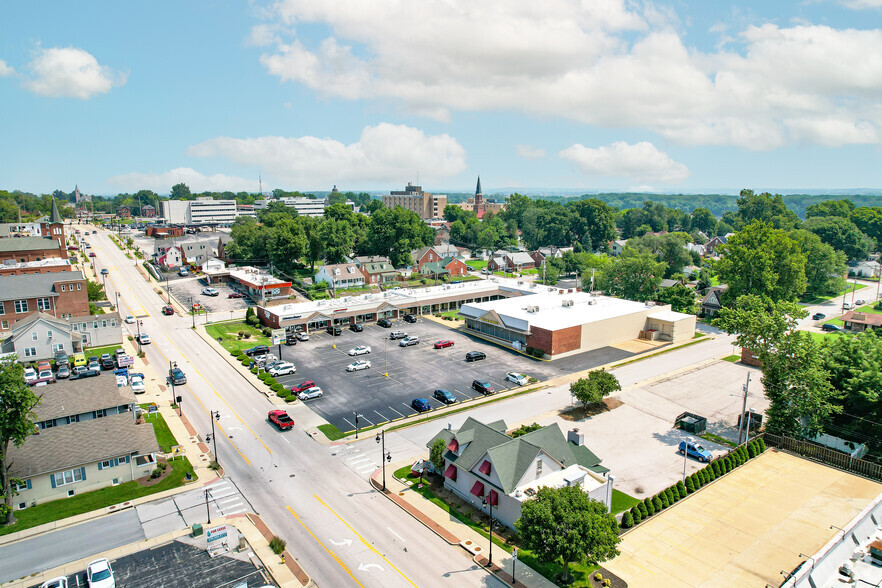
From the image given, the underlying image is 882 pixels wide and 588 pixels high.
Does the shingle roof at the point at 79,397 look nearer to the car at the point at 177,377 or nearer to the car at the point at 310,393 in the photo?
the car at the point at 177,377

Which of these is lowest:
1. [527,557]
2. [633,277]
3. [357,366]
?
[527,557]

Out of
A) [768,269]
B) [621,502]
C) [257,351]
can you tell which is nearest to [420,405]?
[621,502]

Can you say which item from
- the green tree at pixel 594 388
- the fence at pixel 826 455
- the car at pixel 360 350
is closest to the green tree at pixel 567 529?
the green tree at pixel 594 388

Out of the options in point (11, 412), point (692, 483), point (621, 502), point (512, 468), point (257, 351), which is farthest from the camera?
point (257, 351)

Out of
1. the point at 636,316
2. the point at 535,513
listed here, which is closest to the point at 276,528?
the point at 535,513

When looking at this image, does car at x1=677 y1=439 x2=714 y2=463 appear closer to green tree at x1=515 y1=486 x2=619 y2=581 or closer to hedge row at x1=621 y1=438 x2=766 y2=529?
hedge row at x1=621 y1=438 x2=766 y2=529

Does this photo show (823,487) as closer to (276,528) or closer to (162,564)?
(276,528)

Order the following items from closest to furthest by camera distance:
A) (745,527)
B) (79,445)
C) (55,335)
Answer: (745,527) < (79,445) < (55,335)

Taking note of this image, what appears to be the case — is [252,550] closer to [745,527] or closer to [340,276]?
[745,527]
